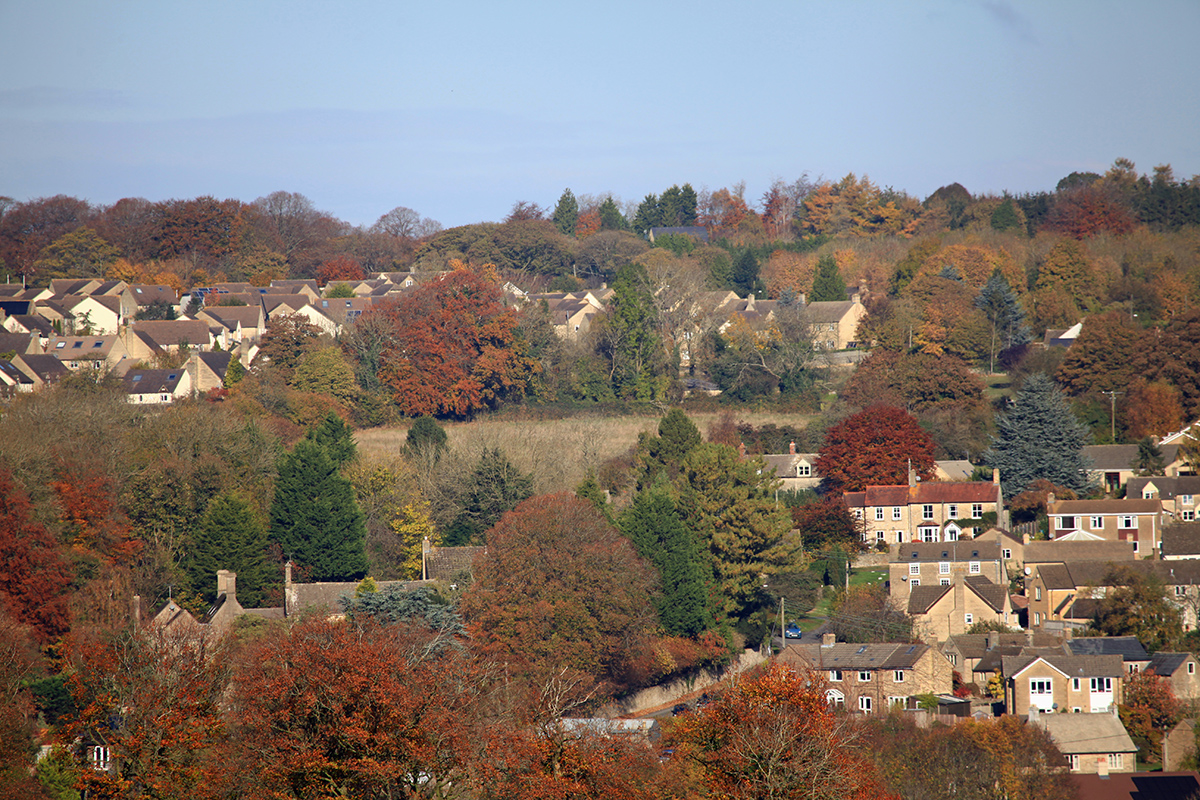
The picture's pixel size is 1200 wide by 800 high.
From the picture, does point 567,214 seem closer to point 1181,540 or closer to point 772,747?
point 1181,540

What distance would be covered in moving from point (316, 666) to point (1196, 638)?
90.8 feet

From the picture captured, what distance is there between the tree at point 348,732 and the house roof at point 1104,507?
30325mm

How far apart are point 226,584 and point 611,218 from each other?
205 feet

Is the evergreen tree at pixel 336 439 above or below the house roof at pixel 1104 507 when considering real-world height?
above

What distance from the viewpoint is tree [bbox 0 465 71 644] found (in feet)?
112

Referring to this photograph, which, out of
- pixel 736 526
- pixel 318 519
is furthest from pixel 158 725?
pixel 736 526

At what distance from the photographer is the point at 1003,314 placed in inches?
2549

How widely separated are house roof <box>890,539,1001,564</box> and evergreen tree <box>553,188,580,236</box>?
2273 inches

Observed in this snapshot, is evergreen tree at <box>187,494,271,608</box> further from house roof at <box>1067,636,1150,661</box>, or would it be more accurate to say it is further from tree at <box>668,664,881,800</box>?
house roof at <box>1067,636,1150,661</box>

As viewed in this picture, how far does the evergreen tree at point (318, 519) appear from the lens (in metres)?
41.3

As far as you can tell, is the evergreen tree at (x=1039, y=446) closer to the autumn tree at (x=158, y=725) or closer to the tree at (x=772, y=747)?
the tree at (x=772, y=747)

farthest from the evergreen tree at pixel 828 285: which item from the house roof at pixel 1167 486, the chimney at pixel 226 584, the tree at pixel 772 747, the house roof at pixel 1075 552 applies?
the tree at pixel 772 747

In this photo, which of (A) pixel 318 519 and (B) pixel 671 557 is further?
(A) pixel 318 519

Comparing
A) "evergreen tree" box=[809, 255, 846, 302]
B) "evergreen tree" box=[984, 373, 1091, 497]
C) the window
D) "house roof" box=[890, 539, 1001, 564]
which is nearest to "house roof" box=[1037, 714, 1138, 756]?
"house roof" box=[890, 539, 1001, 564]
